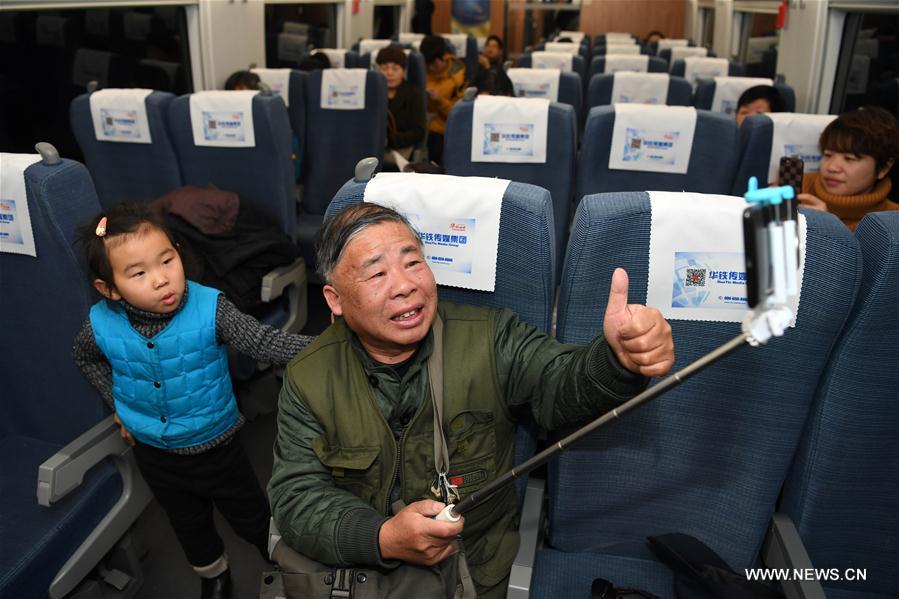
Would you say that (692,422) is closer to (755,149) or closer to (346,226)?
(346,226)

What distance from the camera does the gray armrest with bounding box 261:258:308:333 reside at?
245cm

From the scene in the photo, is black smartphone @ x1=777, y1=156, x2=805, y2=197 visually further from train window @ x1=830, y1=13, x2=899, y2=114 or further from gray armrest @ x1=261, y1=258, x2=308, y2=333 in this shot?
gray armrest @ x1=261, y1=258, x2=308, y2=333

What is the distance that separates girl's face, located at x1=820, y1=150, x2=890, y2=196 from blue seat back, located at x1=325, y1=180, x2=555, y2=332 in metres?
1.59

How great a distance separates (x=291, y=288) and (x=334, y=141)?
1.45 m

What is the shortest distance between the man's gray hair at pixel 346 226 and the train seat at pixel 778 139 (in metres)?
1.68

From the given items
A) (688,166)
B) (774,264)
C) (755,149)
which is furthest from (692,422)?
(755,149)

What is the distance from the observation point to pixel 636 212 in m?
1.19

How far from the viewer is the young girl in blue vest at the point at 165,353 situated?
1.55m

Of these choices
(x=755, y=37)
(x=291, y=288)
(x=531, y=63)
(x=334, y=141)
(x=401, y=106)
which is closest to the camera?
(x=291, y=288)

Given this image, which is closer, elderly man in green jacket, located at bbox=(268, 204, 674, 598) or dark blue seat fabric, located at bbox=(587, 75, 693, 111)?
elderly man in green jacket, located at bbox=(268, 204, 674, 598)

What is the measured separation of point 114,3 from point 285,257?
5.82 ft

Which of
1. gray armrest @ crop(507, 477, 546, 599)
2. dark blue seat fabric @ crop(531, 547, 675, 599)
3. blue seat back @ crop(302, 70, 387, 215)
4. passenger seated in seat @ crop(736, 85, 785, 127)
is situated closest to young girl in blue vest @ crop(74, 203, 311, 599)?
gray armrest @ crop(507, 477, 546, 599)

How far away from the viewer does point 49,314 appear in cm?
172

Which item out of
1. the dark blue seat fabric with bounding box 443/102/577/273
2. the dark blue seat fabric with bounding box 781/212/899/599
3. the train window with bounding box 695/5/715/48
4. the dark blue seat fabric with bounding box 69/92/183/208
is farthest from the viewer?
the train window with bounding box 695/5/715/48
